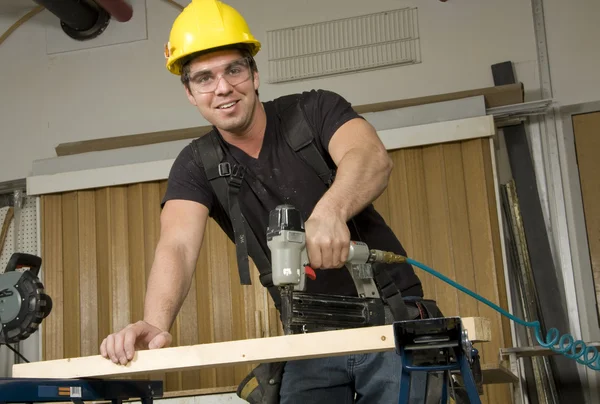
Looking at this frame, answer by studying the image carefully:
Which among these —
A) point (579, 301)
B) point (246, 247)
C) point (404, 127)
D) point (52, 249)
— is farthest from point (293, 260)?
point (52, 249)

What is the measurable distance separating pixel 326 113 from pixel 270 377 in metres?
0.74

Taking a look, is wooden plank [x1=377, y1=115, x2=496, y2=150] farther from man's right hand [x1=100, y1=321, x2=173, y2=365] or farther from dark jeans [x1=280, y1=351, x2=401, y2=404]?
man's right hand [x1=100, y1=321, x2=173, y2=365]

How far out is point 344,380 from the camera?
6.89 ft

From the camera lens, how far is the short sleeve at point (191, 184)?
2369 millimetres

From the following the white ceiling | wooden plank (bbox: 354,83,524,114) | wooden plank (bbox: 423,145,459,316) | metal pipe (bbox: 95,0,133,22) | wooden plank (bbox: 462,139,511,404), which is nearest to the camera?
wooden plank (bbox: 462,139,511,404)

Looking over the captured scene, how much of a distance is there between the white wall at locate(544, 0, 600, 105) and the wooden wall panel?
0.65m

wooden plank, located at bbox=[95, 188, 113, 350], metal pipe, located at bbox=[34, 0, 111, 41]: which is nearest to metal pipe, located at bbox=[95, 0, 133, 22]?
metal pipe, located at bbox=[34, 0, 111, 41]

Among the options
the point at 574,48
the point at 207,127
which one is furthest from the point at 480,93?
the point at 207,127

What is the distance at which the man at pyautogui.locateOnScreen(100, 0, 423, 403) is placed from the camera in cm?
206

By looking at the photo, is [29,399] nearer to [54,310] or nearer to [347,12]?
[54,310]

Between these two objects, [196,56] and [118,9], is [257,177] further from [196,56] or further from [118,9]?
[118,9]

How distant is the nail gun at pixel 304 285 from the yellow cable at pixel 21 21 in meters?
3.96

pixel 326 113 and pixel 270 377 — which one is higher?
pixel 326 113

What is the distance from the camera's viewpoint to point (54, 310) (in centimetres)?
434
